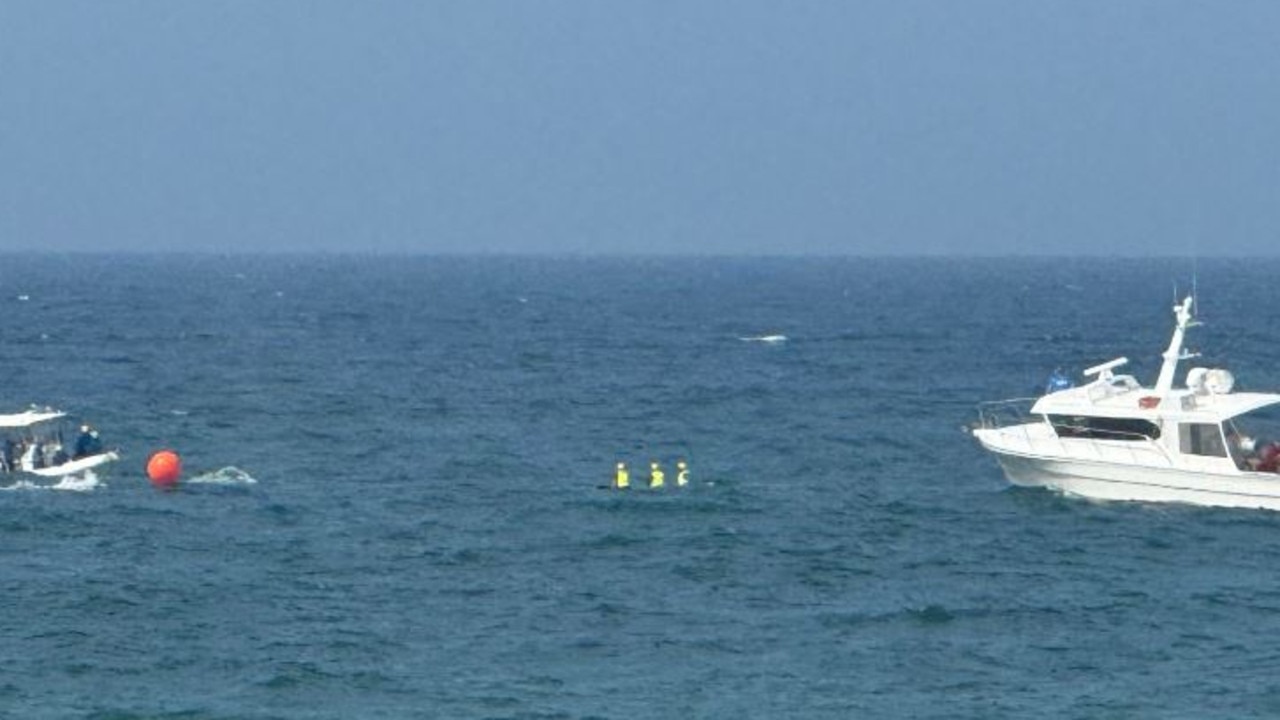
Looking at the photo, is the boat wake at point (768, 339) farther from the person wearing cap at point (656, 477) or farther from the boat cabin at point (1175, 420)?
the boat cabin at point (1175, 420)

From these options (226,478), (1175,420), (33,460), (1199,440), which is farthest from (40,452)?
(1199,440)

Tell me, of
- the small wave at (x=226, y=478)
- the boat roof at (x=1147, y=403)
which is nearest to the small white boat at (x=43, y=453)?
the small wave at (x=226, y=478)

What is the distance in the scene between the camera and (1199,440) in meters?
65.7

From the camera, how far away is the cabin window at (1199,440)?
65.5 meters

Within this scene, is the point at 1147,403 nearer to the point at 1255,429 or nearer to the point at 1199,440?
the point at 1199,440

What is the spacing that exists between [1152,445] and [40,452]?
3333 cm

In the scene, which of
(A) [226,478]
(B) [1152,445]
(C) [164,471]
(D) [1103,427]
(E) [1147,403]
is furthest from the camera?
(A) [226,478]

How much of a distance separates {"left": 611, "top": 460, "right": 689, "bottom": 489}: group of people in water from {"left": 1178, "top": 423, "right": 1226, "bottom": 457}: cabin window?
15.8 metres

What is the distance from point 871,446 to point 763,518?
18.3 m

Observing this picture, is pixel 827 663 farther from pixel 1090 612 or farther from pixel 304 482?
pixel 304 482

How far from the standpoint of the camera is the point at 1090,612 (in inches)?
2087

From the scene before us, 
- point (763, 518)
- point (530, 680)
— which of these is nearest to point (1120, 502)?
point (763, 518)

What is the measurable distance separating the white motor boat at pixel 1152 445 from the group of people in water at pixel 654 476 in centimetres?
1018

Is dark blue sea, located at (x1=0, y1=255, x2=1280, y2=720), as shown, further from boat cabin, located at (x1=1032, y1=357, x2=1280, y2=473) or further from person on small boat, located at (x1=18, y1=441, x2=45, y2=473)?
person on small boat, located at (x1=18, y1=441, x2=45, y2=473)
